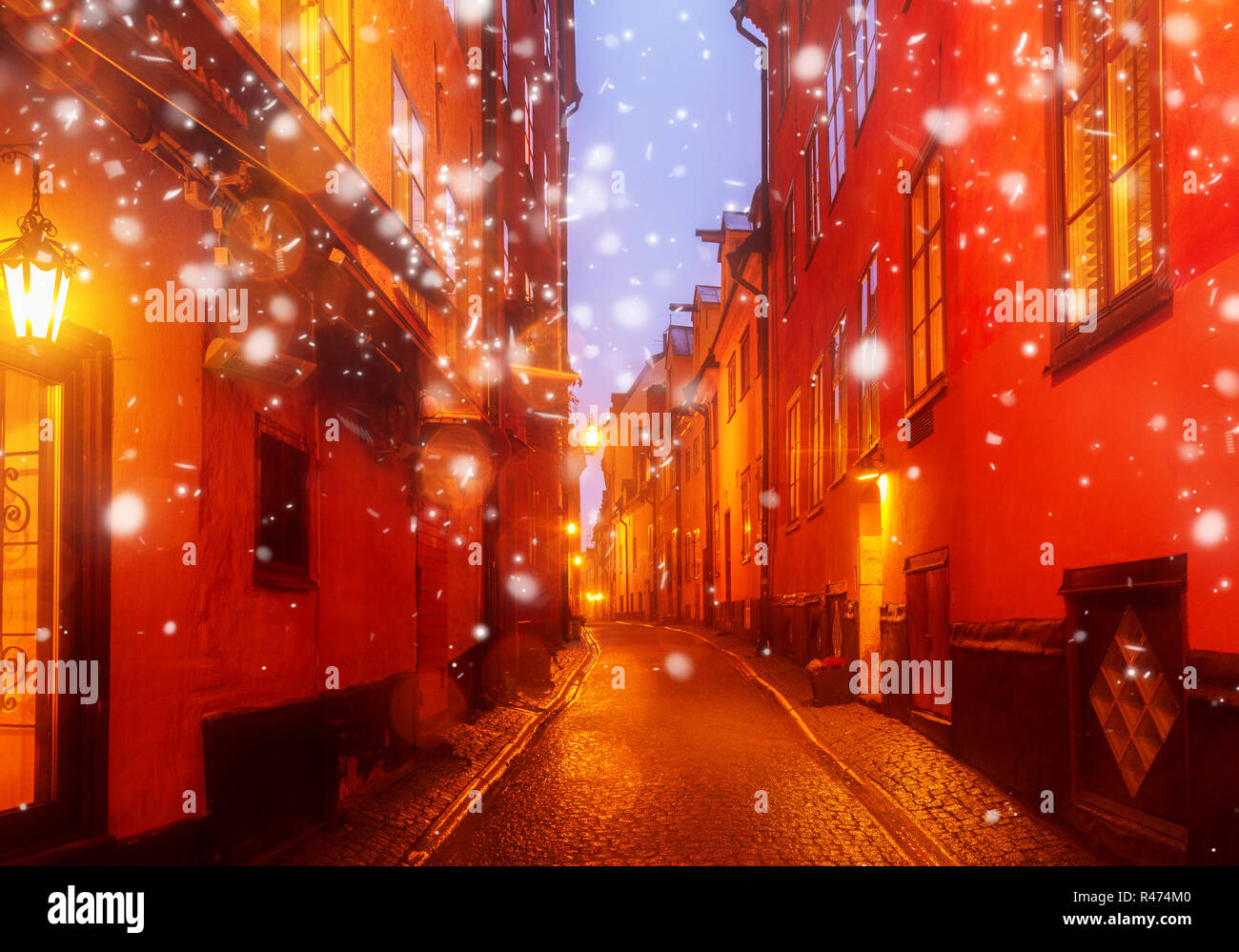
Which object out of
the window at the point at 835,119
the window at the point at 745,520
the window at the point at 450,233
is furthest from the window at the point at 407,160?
the window at the point at 745,520

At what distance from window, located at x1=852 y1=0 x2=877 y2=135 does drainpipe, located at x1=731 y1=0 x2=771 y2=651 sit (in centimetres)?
881

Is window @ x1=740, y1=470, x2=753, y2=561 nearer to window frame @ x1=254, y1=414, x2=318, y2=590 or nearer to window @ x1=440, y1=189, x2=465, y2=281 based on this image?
window @ x1=440, y1=189, x2=465, y2=281

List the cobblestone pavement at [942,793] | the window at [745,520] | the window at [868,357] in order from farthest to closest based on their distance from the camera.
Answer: the window at [745,520], the window at [868,357], the cobblestone pavement at [942,793]

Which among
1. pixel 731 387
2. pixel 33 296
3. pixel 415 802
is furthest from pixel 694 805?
pixel 731 387

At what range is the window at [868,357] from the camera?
13352mm

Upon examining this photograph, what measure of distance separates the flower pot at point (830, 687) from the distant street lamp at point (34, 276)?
34.4ft

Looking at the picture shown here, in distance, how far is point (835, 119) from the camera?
1662 cm

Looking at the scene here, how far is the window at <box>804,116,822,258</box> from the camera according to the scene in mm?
18109

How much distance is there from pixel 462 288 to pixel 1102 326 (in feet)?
32.0

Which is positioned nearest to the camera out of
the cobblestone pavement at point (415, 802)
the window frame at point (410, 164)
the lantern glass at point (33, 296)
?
the lantern glass at point (33, 296)

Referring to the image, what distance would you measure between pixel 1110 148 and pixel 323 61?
580cm

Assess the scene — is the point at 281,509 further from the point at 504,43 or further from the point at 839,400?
the point at 504,43

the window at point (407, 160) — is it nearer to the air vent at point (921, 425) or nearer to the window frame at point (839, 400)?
the air vent at point (921, 425)
